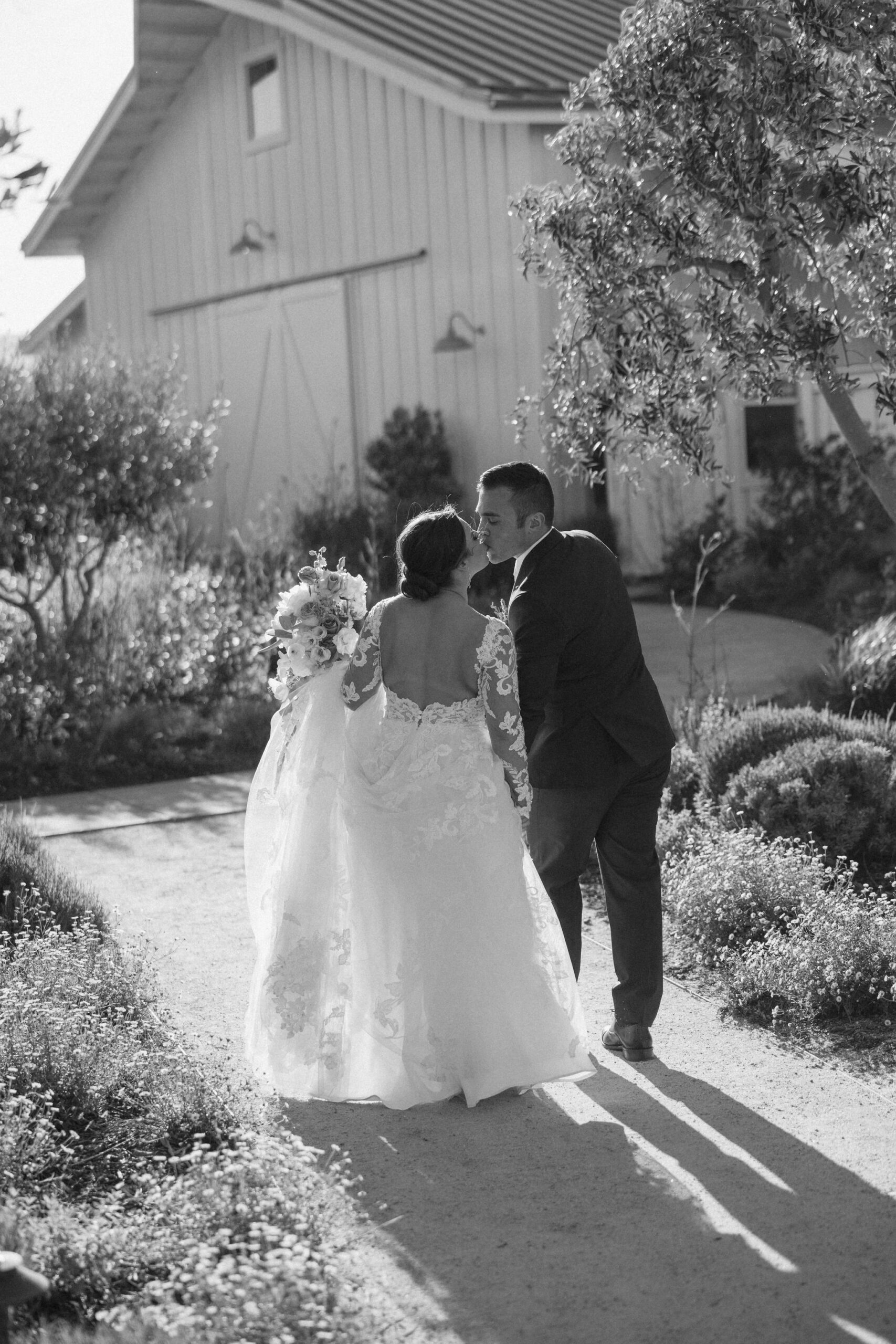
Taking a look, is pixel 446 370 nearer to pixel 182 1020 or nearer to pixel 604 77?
pixel 604 77

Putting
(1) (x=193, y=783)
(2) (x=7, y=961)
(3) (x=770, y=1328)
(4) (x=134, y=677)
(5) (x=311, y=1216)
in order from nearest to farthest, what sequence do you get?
1. (3) (x=770, y=1328)
2. (5) (x=311, y=1216)
3. (2) (x=7, y=961)
4. (1) (x=193, y=783)
5. (4) (x=134, y=677)

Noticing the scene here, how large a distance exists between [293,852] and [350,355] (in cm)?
1247

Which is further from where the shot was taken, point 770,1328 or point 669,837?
point 669,837

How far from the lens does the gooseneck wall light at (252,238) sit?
17036 mm

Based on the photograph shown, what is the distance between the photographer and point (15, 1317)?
318 centimetres

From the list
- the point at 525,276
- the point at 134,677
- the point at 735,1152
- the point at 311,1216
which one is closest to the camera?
the point at 311,1216

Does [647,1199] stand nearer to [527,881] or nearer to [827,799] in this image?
[527,881]

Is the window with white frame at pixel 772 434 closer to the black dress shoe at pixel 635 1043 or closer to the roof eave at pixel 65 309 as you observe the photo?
the roof eave at pixel 65 309

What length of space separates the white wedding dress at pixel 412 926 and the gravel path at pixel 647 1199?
0.45 ft

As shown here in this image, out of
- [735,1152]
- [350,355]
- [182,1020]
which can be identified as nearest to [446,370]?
[350,355]

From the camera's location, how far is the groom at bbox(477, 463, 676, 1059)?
4.64 metres

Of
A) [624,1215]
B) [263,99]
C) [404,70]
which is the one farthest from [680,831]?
[263,99]

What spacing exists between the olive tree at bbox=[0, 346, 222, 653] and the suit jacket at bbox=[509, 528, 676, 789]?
22.2 feet

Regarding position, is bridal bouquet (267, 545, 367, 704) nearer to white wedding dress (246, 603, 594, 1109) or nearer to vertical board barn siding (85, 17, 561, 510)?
white wedding dress (246, 603, 594, 1109)
